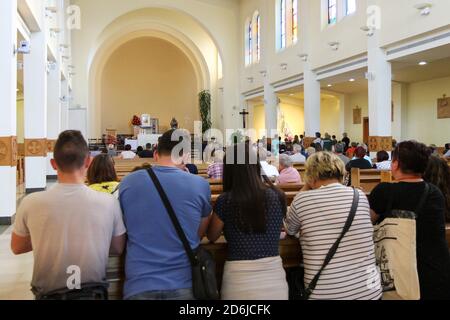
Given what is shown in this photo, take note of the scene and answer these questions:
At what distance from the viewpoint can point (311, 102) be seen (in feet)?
48.5

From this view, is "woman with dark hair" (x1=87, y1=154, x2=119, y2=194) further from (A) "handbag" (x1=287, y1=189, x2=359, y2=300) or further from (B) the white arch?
(B) the white arch

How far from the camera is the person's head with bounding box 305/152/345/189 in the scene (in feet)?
8.33

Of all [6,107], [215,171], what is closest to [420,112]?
[215,171]

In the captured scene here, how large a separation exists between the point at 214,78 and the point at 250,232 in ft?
69.4

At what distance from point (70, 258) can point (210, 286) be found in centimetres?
66

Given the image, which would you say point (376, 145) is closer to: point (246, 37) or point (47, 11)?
point (47, 11)

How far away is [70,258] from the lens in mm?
2098

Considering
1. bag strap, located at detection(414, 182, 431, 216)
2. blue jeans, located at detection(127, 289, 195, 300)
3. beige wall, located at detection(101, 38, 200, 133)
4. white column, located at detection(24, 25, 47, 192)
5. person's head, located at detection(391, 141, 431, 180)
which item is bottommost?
blue jeans, located at detection(127, 289, 195, 300)

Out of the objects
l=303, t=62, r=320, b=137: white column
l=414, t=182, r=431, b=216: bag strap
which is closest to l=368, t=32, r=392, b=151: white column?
l=303, t=62, r=320, b=137: white column

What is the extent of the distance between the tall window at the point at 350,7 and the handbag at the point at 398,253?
36.8ft

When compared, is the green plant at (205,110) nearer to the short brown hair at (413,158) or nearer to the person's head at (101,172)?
the person's head at (101,172)

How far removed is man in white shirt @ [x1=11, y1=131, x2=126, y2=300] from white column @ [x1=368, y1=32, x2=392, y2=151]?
1029cm

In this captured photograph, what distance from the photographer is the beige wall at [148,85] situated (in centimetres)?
2514
